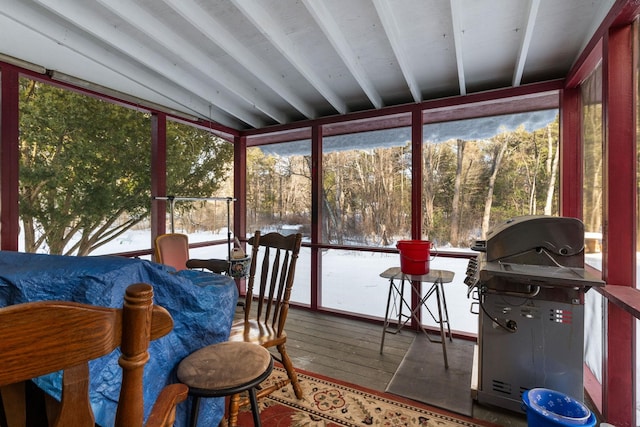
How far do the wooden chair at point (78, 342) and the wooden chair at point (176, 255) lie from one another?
80.6 inches

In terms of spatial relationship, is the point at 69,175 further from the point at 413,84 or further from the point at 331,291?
the point at 413,84

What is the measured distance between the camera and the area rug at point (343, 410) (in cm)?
189

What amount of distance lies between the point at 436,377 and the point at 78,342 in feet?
8.50

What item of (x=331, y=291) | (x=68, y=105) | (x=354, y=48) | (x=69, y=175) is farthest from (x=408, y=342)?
(x=68, y=105)

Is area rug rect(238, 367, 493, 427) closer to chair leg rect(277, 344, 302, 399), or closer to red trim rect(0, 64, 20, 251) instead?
chair leg rect(277, 344, 302, 399)

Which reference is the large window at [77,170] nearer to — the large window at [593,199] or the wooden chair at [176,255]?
the wooden chair at [176,255]

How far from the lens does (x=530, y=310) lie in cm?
191

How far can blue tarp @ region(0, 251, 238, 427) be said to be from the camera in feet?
2.85

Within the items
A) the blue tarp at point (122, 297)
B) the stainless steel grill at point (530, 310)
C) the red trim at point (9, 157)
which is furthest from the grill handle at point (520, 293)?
the red trim at point (9, 157)

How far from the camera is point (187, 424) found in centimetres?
126

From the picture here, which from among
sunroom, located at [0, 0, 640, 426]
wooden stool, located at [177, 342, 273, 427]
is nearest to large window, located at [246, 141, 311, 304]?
sunroom, located at [0, 0, 640, 426]

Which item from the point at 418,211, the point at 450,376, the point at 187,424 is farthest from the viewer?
the point at 418,211

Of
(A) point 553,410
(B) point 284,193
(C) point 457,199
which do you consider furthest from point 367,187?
(A) point 553,410

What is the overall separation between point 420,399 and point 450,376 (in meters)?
0.45
